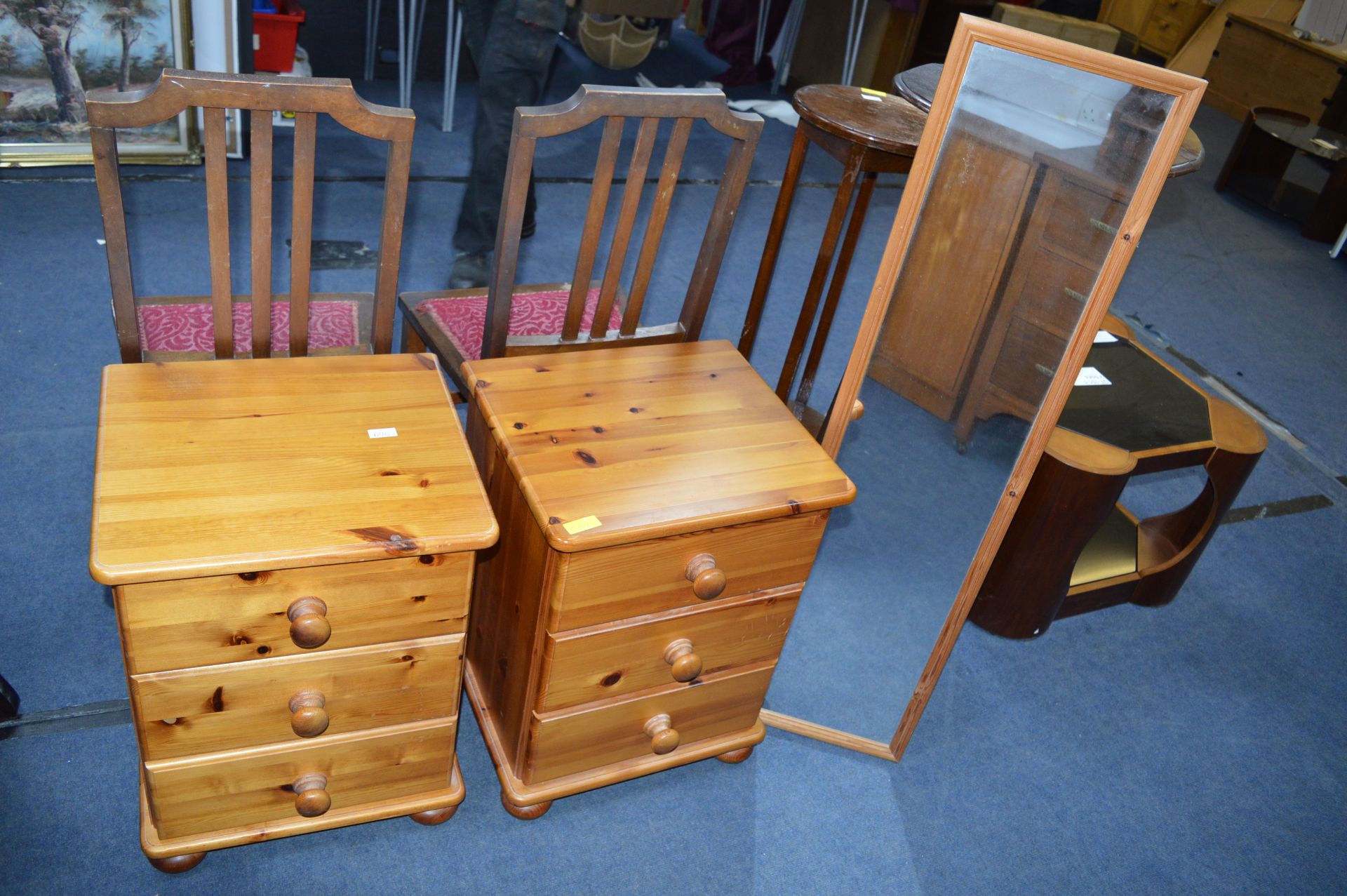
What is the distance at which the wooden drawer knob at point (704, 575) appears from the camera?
1.40 m

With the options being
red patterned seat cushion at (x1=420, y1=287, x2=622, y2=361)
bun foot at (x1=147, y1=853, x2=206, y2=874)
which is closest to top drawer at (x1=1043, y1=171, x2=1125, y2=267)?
red patterned seat cushion at (x1=420, y1=287, x2=622, y2=361)

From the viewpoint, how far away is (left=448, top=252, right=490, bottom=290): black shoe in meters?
2.51

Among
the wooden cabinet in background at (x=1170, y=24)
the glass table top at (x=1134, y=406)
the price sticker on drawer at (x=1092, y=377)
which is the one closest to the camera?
the glass table top at (x=1134, y=406)

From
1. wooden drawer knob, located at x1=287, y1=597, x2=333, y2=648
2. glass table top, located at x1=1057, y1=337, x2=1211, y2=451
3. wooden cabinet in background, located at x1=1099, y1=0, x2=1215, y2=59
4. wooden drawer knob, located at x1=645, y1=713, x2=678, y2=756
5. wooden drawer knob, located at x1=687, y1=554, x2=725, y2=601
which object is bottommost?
wooden drawer knob, located at x1=645, y1=713, x2=678, y2=756

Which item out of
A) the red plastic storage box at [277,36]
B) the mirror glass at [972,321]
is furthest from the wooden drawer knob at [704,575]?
the red plastic storage box at [277,36]

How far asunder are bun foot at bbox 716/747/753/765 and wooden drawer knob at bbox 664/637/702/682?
11.8 inches

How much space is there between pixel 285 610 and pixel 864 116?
4.49ft

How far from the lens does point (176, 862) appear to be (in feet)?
4.61

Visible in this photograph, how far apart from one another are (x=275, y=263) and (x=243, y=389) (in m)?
1.48

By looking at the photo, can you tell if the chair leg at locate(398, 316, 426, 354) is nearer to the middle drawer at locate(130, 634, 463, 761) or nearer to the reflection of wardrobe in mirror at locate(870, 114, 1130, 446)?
the middle drawer at locate(130, 634, 463, 761)

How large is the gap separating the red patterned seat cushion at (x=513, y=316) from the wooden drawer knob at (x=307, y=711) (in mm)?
816

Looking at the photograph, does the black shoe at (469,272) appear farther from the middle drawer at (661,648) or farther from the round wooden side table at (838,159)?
the middle drawer at (661,648)

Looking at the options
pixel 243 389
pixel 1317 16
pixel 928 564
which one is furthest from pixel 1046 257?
pixel 1317 16

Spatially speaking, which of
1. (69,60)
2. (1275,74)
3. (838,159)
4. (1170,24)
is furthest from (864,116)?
(1170,24)
